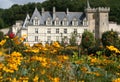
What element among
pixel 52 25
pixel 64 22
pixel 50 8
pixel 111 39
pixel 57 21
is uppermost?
pixel 111 39

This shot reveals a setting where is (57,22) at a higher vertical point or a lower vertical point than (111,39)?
lower

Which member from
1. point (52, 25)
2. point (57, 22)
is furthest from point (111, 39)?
point (52, 25)

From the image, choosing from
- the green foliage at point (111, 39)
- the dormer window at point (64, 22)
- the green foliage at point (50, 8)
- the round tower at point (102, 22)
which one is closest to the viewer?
the green foliage at point (111, 39)

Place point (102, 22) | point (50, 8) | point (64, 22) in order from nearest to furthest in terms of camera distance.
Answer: point (64, 22) → point (102, 22) → point (50, 8)

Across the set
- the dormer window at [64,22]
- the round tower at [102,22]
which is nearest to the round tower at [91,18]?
the round tower at [102,22]

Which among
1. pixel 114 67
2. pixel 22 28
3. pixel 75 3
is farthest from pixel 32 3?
pixel 114 67

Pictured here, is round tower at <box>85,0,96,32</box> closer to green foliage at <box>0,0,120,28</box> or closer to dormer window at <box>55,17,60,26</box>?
dormer window at <box>55,17,60,26</box>

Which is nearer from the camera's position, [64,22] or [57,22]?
[64,22]

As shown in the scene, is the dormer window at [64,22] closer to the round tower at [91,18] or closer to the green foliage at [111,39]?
the round tower at [91,18]

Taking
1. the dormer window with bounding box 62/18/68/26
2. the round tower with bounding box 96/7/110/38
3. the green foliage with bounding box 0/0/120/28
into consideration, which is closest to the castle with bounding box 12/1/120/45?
the dormer window with bounding box 62/18/68/26

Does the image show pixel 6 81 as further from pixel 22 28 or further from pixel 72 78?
pixel 22 28

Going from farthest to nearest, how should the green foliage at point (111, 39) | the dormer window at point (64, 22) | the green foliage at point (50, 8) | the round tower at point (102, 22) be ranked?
the green foliage at point (50, 8), the round tower at point (102, 22), the dormer window at point (64, 22), the green foliage at point (111, 39)

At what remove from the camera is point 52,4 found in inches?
4247

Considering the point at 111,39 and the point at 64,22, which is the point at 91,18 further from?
the point at 111,39
